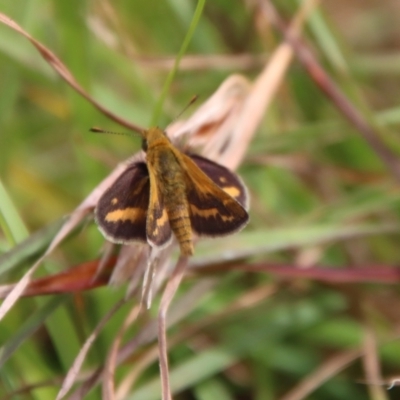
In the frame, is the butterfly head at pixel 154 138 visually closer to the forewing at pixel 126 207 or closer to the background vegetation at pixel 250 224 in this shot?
the forewing at pixel 126 207

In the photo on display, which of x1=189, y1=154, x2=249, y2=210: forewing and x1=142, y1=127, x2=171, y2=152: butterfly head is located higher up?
x1=142, y1=127, x2=171, y2=152: butterfly head

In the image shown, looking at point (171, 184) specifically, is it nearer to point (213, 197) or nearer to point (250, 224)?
point (213, 197)

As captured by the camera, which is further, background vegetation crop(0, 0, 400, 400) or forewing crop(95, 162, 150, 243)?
background vegetation crop(0, 0, 400, 400)

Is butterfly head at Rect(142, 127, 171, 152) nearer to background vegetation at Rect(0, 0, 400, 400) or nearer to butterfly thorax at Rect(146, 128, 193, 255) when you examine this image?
butterfly thorax at Rect(146, 128, 193, 255)

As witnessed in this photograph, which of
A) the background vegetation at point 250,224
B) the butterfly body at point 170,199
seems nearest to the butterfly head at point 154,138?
the butterfly body at point 170,199

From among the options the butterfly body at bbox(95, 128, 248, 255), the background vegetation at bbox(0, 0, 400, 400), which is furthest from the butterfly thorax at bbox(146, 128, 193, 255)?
the background vegetation at bbox(0, 0, 400, 400)

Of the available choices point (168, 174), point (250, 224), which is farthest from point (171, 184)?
point (250, 224)

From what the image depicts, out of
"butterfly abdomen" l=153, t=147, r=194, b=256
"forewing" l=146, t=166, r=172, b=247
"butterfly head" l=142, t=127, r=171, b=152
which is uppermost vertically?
"butterfly head" l=142, t=127, r=171, b=152

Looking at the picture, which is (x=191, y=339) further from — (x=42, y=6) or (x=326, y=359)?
(x=42, y=6)
